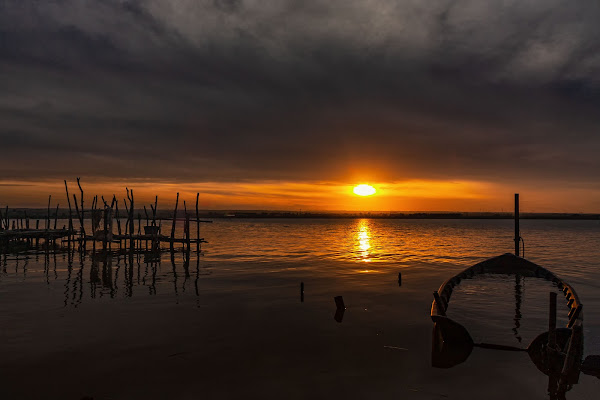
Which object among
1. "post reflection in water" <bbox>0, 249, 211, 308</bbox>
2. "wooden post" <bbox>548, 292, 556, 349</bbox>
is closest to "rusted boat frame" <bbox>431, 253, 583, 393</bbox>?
"wooden post" <bbox>548, 292, 556, 349</bbox>

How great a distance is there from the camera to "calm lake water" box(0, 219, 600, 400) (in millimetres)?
9852

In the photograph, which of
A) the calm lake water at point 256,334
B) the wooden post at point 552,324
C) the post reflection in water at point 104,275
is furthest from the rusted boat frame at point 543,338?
the post reflection in water at point 104,275

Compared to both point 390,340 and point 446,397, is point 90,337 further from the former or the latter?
point 446,397

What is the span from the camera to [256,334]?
543 inches

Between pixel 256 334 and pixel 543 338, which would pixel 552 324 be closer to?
pixel 543 338

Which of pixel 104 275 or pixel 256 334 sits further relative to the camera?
pixel 104 275

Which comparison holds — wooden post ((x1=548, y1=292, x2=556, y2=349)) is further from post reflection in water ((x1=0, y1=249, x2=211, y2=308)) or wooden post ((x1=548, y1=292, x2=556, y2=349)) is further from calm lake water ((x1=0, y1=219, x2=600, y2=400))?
post reflection in water ((x1=0, y1=249, x2=211, y2=308))

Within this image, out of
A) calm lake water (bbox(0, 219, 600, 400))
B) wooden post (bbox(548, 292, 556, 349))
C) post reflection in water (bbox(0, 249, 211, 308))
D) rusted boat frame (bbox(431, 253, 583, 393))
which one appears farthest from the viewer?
post reflection in water (bbox(0, 249, 211, 308))

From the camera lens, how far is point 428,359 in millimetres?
11602

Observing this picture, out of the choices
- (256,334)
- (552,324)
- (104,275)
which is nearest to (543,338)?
(552,324)

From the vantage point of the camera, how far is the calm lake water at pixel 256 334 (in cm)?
985

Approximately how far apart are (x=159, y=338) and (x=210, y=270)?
15052mm

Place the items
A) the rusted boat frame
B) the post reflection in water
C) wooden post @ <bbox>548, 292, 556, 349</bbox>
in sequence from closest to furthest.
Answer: the rusted boat frame < wooden post @ <bbox>548, 292, 556, 349</bbox> < the post reflection in water

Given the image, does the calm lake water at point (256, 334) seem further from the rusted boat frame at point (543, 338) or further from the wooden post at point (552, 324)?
the wooden post at point (552, 324)
